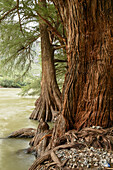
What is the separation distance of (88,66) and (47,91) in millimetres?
3321

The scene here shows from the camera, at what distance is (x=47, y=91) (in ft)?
20.2

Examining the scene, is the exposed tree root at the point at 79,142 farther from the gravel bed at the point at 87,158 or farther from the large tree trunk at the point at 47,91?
the large tree trunk at the point at 47,91

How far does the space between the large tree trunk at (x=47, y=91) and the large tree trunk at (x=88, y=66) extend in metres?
2.84

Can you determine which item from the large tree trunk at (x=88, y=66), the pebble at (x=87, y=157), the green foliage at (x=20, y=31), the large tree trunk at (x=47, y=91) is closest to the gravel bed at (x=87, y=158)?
the pebble at (x=87, y=157)

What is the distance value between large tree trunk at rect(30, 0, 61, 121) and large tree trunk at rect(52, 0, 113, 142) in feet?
9.31

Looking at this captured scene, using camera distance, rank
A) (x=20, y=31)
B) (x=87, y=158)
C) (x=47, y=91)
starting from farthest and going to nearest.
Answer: (x=20, y=31) < (x=47, y=91) < (x=87, y=158)

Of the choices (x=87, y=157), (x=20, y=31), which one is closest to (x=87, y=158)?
(x=87, y=157)

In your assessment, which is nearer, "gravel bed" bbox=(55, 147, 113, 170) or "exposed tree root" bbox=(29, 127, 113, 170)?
"gravel bed" bbox=(55, 147, 113, 170)

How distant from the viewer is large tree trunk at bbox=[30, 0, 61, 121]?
5.99 meters

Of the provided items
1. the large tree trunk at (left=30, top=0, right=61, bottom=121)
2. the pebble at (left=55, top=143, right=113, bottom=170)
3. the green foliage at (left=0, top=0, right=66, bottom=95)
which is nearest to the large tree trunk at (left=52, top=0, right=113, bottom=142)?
the pebble at (left=55, top=143, right=113, bottom=170)

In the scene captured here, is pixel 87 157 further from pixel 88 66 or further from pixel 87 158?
pixel 88 66

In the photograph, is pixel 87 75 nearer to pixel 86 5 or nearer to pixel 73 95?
pixel 73 95

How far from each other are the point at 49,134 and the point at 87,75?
1264 millimetres

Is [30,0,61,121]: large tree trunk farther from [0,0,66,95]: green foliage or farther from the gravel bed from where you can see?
the gravel bed
